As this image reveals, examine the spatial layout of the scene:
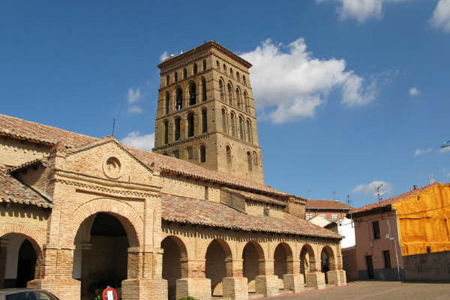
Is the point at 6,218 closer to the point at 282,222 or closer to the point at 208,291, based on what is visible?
the point at 208,291

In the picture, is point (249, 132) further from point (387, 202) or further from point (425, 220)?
point (425, 220)

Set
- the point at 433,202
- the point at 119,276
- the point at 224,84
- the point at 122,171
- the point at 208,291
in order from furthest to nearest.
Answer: the point at 224,84 → the point at 433,202 → the point at 119,276 → the point at 208,291 → the point at 122,171

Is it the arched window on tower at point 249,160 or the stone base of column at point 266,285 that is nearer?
the stone base of column at point 266,285

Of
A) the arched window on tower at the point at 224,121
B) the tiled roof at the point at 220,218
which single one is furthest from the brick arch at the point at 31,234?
the arched window on tower at the point at 224,121

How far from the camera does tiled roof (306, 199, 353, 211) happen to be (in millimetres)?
60931

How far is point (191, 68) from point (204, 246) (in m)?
28.7

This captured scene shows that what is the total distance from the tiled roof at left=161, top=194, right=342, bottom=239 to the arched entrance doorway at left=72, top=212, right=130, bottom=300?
2.74 meters

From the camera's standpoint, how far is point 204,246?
1902cm

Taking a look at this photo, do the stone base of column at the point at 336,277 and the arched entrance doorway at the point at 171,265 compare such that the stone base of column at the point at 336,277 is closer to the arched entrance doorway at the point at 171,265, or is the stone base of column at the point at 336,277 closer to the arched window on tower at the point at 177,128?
the arched entrance doorway at the point at 171,265

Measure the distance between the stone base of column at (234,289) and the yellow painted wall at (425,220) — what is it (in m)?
14.8

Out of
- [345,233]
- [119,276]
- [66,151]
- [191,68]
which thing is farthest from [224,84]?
[66,151]

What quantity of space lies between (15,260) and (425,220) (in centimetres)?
2767

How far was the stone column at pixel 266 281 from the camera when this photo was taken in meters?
21.8

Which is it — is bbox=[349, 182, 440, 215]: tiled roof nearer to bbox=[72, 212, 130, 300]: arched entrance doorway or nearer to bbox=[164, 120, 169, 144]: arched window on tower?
bbox=[72, 212, 130, 300]: arched entrance doorway
